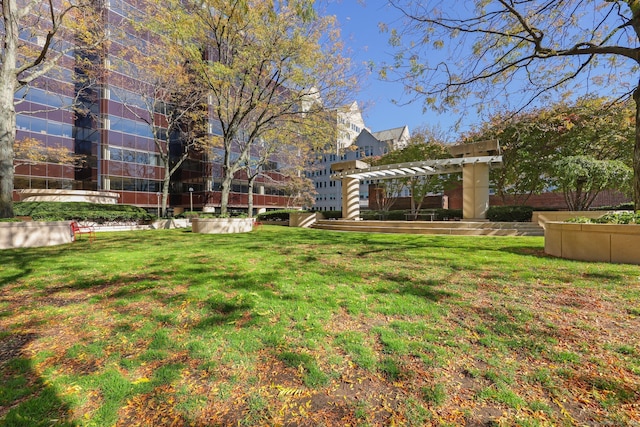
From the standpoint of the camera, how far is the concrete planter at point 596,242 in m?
6.30

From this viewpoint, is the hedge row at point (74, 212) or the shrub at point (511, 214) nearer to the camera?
the shrub at point (511, 214)

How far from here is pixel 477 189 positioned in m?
15.3

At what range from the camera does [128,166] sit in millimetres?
29266

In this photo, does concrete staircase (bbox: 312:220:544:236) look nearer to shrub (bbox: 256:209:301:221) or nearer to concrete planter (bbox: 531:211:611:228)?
concrete planter (bbox: 531:211:611:228)

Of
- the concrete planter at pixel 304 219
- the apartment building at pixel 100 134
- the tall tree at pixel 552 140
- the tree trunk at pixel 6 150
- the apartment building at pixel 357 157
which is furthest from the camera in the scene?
the apartment building at pixel 357 157

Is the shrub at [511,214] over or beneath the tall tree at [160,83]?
beneath

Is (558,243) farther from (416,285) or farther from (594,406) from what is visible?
(594,406)

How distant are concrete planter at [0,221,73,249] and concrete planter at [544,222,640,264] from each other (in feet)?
54.2

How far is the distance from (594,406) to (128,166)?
118ft

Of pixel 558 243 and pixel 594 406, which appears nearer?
pixel 594 406

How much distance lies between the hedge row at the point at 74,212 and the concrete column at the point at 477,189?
2350 centimetres

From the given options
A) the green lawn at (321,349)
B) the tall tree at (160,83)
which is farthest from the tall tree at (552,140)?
the tall tree at (160,83)

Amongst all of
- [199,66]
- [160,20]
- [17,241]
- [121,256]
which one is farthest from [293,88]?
[17,241]

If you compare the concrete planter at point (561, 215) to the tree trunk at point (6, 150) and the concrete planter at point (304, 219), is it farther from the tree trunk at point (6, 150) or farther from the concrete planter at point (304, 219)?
the tree trunk at point (6, 150)
